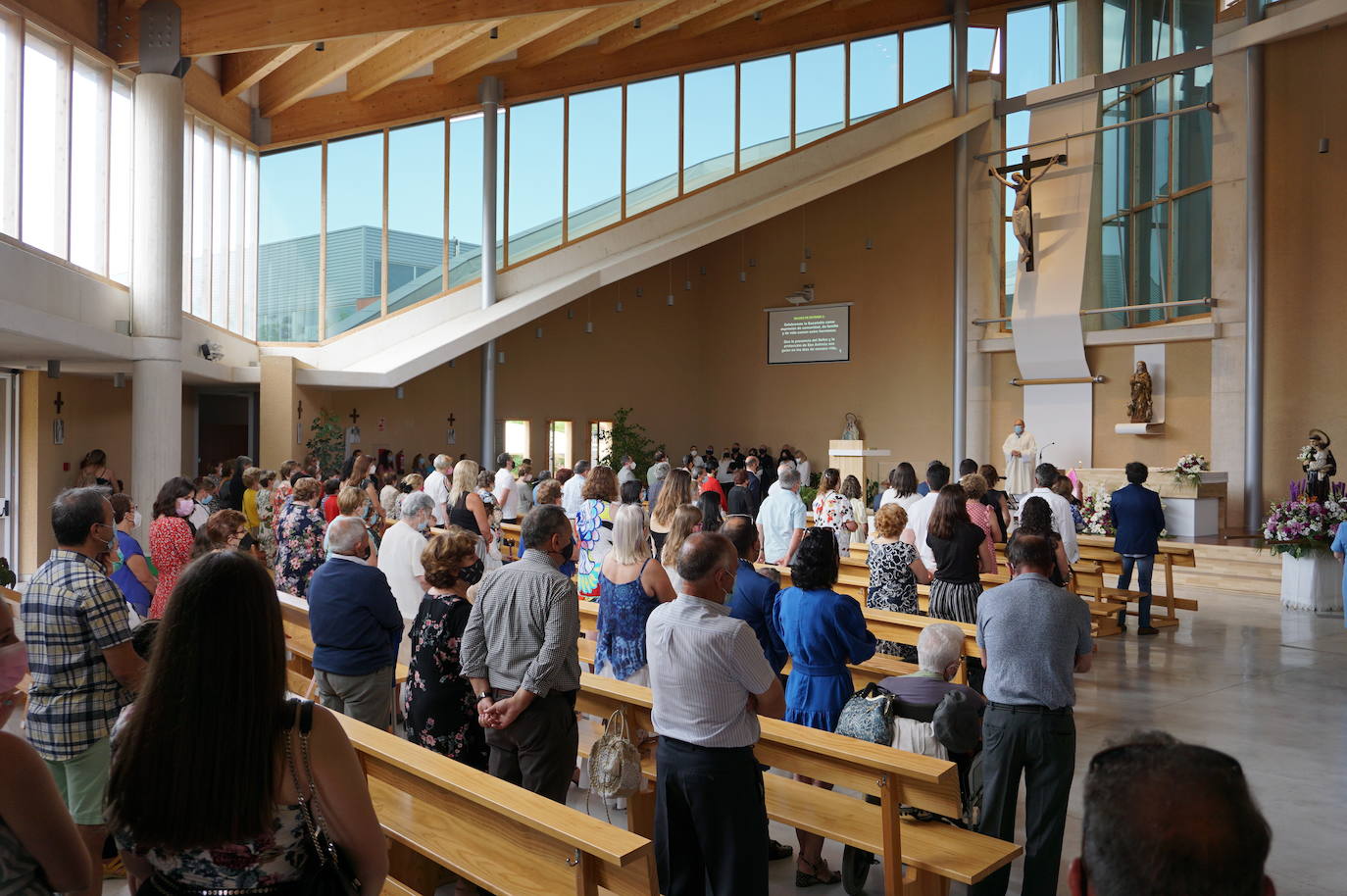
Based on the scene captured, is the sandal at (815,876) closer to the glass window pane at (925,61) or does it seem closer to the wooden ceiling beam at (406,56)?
the wooden ceiling beam at (406,56)

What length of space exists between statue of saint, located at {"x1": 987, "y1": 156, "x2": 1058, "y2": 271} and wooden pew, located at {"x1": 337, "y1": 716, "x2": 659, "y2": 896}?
15.7 metres

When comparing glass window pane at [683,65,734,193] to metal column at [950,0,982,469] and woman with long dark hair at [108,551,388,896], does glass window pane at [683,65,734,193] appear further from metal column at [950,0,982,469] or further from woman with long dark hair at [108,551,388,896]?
woman with long dark hair at [108,551,388,896]

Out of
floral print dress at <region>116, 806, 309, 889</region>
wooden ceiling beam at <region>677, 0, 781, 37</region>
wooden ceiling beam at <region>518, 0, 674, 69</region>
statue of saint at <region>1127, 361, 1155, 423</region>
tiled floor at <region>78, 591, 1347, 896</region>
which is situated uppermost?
wooden ceiling beam at <region>677, 0, 781, 37</region>

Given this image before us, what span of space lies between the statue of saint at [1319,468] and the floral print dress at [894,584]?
256 inches

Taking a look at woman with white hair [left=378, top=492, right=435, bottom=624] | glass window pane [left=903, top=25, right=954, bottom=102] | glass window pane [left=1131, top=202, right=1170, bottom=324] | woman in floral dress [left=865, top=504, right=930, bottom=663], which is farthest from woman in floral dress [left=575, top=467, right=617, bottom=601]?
glass window pane [left=903, top=25, right=954, bottom=102]

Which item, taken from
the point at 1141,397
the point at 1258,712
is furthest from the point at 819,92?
the point at 1258,712

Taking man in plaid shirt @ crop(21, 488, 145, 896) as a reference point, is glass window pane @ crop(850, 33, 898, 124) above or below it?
above

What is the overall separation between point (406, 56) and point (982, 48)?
10.3 m

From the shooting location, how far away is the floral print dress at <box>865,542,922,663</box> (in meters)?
5.61

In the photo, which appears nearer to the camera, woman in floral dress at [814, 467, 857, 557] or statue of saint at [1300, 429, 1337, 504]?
woman in floral dress at [814, 467, 857, 557]

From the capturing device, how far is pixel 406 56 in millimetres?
13969

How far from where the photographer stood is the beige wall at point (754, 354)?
63.7 ft

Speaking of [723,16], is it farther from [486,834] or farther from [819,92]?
[486,834]

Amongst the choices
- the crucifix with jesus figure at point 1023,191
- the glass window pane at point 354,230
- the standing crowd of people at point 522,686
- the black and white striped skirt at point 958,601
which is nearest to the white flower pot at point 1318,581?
the standing crowd of people at point 522,686
